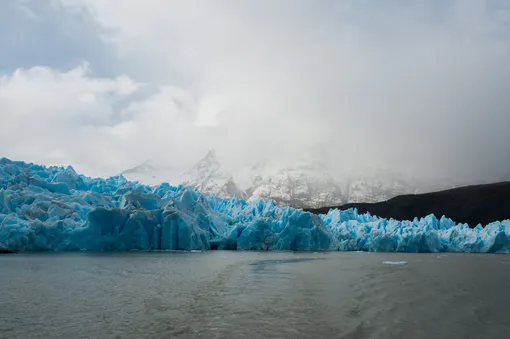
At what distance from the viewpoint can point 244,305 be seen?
9047mm

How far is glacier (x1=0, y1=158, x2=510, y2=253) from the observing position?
25609 millimetres

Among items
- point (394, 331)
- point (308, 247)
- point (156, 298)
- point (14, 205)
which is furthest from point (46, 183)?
point (394, 331)

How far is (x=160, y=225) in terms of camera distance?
28172 mm

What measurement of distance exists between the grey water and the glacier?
11434 millimetres

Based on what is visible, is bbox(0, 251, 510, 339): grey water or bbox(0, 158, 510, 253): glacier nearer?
bbox(0, 251, 510, 339): grey water

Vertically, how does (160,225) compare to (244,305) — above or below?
above

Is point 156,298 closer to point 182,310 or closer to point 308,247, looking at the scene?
point 182,310

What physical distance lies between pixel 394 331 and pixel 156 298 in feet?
18.2

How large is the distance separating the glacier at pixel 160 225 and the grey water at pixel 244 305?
11.4 meters

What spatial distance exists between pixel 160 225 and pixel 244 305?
20.2 m

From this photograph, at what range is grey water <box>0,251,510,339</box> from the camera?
689 cm

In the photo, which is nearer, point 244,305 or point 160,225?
point 244,305

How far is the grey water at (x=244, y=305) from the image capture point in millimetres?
A: 6891

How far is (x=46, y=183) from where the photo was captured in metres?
30.4
